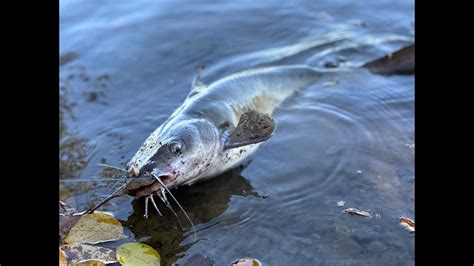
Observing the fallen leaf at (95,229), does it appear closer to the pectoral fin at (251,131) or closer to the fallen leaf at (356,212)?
the pectoral fin at (251,131)

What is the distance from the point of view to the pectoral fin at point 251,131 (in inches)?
146

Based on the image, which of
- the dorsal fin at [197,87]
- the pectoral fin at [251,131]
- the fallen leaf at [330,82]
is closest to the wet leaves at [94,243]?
the pectoral fin at [251,131]

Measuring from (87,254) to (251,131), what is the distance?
4.46ft

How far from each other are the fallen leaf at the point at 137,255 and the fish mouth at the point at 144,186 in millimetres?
321

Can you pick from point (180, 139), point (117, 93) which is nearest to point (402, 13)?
point (117, 93)

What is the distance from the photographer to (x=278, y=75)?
4949mm

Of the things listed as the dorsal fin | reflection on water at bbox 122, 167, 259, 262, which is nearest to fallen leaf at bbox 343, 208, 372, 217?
reflection on water at bbox 122, 167, 259, 262

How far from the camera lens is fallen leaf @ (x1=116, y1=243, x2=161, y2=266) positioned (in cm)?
295

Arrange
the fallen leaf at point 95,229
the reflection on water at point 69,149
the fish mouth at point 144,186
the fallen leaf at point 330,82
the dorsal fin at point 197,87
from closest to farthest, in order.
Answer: the fallen leaf at point 95,229, the fish mouth at point 144,186, the reflection on water at point 69,149, the dorsal fin at point 197,87, the fallen leaf at point 330,82

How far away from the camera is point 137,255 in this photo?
3.01 meters

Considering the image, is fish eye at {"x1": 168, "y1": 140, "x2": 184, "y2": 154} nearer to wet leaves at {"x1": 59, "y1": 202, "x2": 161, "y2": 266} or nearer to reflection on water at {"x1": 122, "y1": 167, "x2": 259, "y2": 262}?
reflection on water at {"x1": 122, "y1": 167, "x2": 259, "y2": 262}

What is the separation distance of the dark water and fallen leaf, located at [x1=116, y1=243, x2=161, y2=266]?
3.5 inches
